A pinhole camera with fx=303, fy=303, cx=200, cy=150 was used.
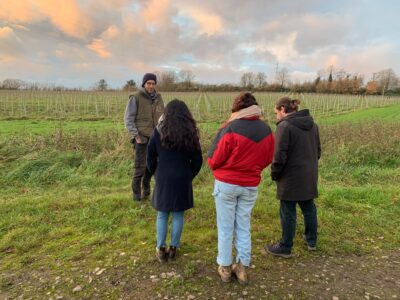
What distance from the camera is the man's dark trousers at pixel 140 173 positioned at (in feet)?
17.4

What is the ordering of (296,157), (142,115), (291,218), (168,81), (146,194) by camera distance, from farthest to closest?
(168,81)
(146,194)
(142,115)
(291,218)
(296,157)

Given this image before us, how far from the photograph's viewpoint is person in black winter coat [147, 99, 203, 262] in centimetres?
321

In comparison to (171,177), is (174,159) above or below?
above

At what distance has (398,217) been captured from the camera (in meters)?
5.10

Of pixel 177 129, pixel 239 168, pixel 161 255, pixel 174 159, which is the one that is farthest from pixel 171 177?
pixel 161 255

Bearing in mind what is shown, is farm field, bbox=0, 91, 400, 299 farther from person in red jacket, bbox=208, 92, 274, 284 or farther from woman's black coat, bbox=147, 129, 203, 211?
woman's black coat, bbox=147, 129, 203, 211

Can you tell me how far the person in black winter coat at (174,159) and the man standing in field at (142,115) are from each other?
1.79 metres

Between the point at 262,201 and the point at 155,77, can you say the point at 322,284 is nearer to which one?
the point at 262,201

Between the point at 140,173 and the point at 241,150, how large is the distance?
2863mm

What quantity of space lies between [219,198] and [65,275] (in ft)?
6.26

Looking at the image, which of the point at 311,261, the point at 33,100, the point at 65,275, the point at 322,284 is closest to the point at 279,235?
the point at 311,261

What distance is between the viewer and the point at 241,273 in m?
3.15

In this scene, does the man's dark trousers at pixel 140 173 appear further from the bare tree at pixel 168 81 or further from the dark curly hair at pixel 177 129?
Answer: the bare tree at pixel 168 81

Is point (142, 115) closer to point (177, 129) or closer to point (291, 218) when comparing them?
point (177, 129)
